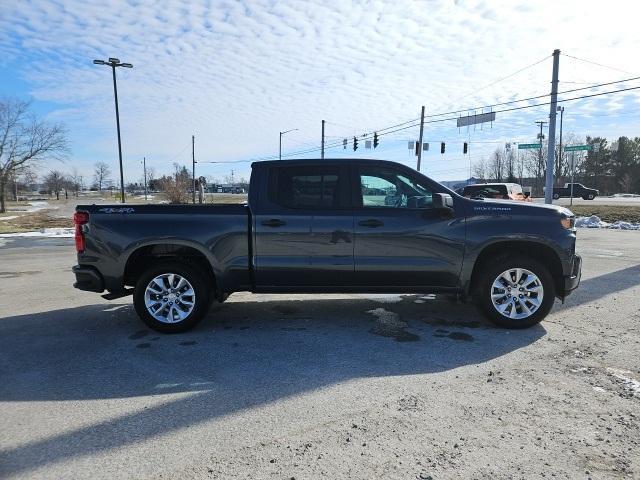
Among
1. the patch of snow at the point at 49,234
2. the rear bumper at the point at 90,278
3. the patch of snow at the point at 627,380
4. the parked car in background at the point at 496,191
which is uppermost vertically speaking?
the parked car in background at the point at 496,191

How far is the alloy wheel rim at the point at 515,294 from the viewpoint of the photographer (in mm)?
5395

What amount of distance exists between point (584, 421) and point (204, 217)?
13.3ft

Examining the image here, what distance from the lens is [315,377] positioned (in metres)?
4.09

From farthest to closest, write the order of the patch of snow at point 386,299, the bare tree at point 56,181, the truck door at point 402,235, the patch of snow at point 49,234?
the bare tree at point 56,181, the patch of snow at point 49,234, the patch of snow at point 386,299, the truck door at point 402,235

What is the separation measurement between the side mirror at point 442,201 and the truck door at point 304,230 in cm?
94

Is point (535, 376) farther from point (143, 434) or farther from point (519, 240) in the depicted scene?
point (143, 434)

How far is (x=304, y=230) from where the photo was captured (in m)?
5.31

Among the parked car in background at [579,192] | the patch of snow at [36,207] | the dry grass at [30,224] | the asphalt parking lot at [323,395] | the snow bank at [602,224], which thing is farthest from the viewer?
the patch of snow at [36,207]

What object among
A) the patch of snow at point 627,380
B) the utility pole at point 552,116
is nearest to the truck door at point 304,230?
the patch of snow at point 627,380

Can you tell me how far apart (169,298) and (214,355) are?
107 centimetres

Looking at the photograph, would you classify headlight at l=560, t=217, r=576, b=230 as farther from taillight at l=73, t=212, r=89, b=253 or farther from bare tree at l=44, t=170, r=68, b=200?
bare tree at l=44, t=170, r=68, b=200

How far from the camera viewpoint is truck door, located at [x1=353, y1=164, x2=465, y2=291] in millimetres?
5305

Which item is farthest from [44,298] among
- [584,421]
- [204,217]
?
[584,421]

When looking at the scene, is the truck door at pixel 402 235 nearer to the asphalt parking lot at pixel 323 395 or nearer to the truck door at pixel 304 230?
the truck door at pixel 304 230
